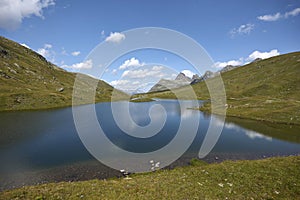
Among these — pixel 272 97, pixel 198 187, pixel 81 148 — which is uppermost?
pixel 272 97

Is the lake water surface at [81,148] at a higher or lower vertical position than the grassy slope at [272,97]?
lower

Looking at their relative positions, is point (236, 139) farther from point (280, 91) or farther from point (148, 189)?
point (280, 91)

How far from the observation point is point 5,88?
103875 mm

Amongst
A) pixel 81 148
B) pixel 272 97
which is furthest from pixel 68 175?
pixel 272 97

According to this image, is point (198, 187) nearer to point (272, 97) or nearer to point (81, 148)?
point (81, 148)

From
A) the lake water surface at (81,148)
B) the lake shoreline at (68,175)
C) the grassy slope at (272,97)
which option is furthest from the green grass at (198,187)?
the grassy slope at (272,97)

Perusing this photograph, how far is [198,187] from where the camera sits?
599 inches

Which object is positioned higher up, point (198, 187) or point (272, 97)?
point (272, 97)

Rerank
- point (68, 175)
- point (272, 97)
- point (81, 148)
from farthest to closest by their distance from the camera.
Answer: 1. point (272, 97)
2. point (81, 148)
3. point (68, 175)

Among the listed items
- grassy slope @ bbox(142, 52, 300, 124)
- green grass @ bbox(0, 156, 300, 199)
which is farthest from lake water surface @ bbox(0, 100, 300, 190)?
grassy slope @ bbox(142, 52, 300, 124)

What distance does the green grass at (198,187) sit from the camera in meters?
13.8

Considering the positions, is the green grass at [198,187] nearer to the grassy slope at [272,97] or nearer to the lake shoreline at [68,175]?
the lake shoreline at [68,175]

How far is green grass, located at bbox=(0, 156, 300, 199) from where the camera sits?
13797 millimetres

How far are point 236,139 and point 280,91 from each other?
321 ft
